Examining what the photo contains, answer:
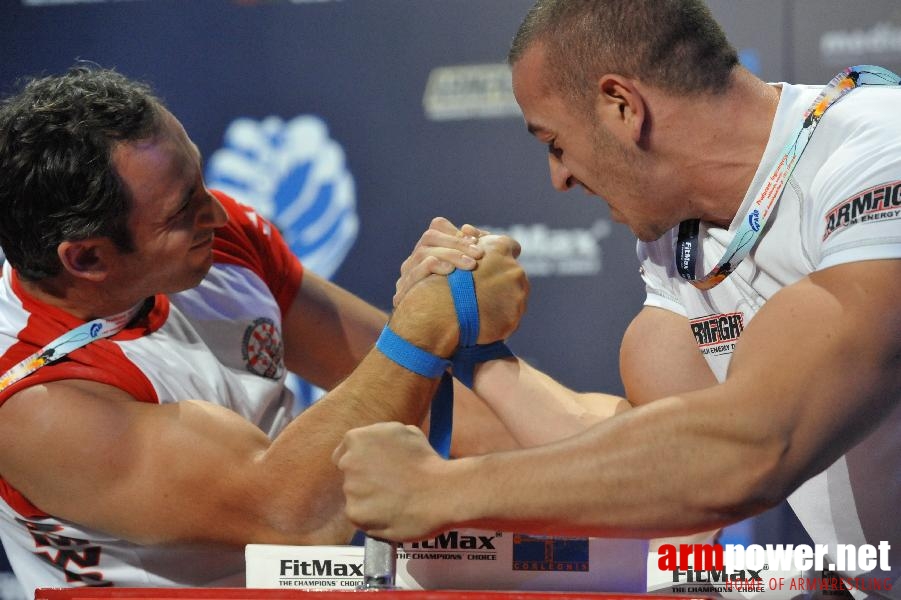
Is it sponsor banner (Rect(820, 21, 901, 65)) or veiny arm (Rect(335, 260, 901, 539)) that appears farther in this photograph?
sponsor banner (Rect(820, 21, 901, 65))

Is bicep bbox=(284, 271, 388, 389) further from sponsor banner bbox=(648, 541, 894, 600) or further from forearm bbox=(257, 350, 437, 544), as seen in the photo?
sponsor banner bbox=(648, 541, 894, 600)

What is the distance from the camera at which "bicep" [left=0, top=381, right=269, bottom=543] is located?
148 centimetres

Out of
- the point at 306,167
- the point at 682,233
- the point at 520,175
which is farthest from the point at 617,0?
the point at 306,167

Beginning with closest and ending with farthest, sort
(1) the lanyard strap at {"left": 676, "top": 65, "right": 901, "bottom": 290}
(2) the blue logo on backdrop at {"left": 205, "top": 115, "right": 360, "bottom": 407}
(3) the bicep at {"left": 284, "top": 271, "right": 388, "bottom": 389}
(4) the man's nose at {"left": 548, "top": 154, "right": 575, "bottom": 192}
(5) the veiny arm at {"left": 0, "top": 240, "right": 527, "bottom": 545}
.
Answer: (1) the lanyard strap at {"left": 676, "top": 65, "right": 901, "bottom": 290}
(4) the man's nose at {"left": 548, "top": 154, "right": 575, "bottom": 192}
(5) the veiny arm at {"left": 0, "top": 240, "right": 527, "bottom": 545}
(3) the bicep at {"left": 284, "top": 271, "right": 388, "bottom": 389}
(2) the blue logo on backdrop at {"left": 205, "top": 115, "right": 360, "bottom": 407}

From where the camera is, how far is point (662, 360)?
5.11 ft

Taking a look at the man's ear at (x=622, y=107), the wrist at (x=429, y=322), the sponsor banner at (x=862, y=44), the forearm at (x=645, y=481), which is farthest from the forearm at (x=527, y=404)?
the sponsor banner at (x=862, y=44)

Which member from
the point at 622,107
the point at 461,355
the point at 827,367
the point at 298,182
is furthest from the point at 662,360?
the point at 298,182

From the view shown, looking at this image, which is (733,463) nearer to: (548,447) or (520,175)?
(548,447)

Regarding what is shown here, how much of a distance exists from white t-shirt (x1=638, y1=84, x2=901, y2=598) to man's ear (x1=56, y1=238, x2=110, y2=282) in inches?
34.1

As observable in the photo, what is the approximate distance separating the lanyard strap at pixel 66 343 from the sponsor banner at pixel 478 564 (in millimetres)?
647

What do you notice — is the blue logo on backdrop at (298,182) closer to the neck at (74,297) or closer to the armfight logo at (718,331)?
the neck at (74,297)

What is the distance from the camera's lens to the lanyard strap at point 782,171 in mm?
1246

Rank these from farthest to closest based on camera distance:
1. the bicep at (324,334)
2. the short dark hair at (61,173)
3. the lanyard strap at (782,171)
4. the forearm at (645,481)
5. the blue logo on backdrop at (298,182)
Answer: the blue logo on backdrop at (298,182) → the bicep at (324,334) → the short dark hair at (61,173) → the lanyard strap at (782,171) → the forearm at (645,481)

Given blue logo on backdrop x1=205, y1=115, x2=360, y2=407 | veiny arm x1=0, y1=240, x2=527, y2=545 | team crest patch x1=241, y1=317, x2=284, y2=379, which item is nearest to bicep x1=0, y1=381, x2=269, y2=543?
veiny arm x1=0, y1=240, x2=527, y2=545
